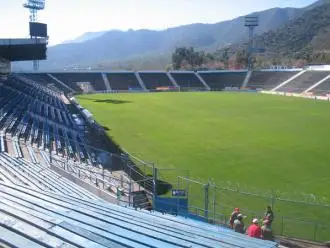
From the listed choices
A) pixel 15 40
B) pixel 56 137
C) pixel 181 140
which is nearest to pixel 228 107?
pixel 181 140

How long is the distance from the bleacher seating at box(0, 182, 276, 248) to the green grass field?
10.3 meters

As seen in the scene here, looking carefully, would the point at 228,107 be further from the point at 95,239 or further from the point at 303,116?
the point at 95,239

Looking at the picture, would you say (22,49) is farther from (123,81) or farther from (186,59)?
(186,59)

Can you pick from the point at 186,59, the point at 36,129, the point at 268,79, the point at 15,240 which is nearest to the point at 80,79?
the point at 268,79

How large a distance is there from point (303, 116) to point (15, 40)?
29.5 metres

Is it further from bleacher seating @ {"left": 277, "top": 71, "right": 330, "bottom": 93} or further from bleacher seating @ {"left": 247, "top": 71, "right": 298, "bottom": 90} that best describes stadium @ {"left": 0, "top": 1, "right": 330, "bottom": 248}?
bleacher seating @ {"left": 247, "top": 71, "right": 298, "bottom": 90}

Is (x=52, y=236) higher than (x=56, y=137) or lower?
higher

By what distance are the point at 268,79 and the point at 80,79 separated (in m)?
37.3

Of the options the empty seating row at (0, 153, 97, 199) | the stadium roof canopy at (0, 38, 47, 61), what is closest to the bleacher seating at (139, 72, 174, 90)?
the stadium roof canopy at (0, 38, 47, 61)

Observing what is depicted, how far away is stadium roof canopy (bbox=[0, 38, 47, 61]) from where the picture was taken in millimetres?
39559

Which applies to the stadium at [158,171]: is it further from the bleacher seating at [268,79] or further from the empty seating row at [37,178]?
the bleacher seating at [268,79]

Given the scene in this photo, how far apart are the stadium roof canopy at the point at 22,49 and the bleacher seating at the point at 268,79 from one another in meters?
42.8

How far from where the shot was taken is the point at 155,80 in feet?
282

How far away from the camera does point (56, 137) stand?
77.4 feet
